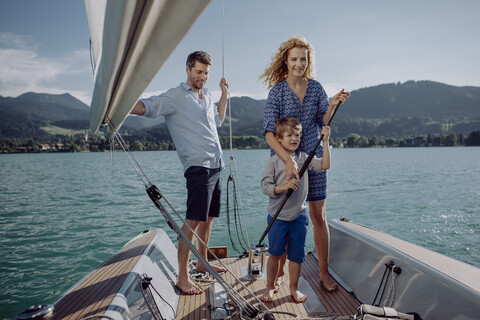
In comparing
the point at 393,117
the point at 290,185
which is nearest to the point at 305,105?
the point at 290,185

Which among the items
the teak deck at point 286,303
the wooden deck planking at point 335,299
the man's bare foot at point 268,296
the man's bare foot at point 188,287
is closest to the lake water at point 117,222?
the wooden deck planking at point 335,299

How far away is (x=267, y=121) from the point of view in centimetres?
256

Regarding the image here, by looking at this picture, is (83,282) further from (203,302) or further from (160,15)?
(160,15)

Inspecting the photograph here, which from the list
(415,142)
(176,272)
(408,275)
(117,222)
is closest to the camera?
(408,275)

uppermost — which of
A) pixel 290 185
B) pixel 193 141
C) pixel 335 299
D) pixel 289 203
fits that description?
pixel 193 141

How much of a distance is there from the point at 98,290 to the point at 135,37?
1.54 meters

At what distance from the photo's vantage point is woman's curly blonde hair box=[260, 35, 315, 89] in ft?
7.98

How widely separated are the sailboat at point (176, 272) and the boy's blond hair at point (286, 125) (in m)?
1.07

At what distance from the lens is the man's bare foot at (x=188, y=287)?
2.58 m

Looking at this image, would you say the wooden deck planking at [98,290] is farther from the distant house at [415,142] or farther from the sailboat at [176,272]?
the distant house at [415,142]

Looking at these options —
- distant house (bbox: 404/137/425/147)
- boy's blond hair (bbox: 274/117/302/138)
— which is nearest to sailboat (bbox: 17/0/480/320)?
boy's blond hair (bbox: 274/117/302/138)

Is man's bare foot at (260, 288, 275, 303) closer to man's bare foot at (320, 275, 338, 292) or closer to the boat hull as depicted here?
man's bare foot at (320, 275, 338, 292)

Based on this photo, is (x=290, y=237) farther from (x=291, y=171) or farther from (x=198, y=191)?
(x=198, y=191)

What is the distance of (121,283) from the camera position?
1.88m
